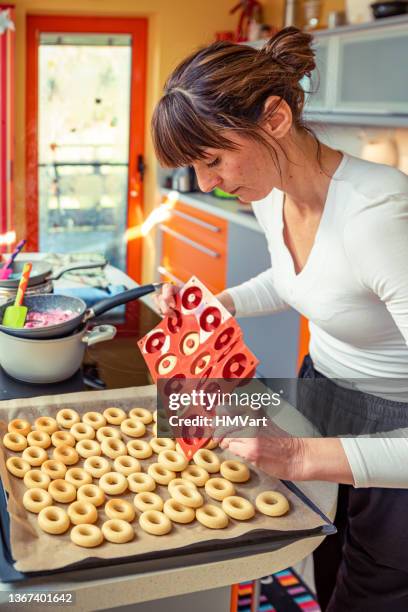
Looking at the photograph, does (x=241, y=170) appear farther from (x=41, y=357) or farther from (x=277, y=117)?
(x=41, y=357)

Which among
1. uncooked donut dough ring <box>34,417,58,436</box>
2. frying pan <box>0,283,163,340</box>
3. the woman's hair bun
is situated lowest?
uncooked donut dough ring <box>34,417,58,436</box>

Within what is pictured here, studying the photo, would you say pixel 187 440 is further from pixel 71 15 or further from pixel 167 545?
pixel 71 15

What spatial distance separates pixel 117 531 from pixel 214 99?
624mm

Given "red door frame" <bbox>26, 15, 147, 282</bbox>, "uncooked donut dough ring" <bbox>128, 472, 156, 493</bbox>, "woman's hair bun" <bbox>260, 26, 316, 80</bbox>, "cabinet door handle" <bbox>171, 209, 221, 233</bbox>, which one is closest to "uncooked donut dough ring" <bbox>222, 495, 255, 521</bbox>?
"uncooked donut dough ring" <bbox>128, 472, 156, 493</bbox>

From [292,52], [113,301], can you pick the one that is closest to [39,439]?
[113,301]

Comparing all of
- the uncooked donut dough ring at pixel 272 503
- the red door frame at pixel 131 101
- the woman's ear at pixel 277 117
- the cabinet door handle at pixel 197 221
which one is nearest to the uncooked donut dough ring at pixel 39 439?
the uncooked donut dough ring at pixel 272 503

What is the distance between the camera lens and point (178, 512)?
3.32 ft

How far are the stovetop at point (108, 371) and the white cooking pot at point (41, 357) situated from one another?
2 centimetres

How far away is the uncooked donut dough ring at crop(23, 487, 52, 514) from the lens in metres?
1.00

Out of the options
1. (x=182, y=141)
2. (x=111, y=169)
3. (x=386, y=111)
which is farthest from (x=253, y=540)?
(x=111, y=169)

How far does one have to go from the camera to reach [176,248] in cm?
440

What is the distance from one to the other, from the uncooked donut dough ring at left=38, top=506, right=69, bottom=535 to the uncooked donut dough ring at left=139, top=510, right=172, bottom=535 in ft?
0.34

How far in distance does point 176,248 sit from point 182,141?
3.32m

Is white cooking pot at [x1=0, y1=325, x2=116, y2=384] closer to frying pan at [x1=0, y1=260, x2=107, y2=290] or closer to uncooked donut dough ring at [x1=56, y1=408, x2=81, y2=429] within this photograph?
uncooked donut dough ring at [x1=56, y1=408, x2=81, y2=429]
